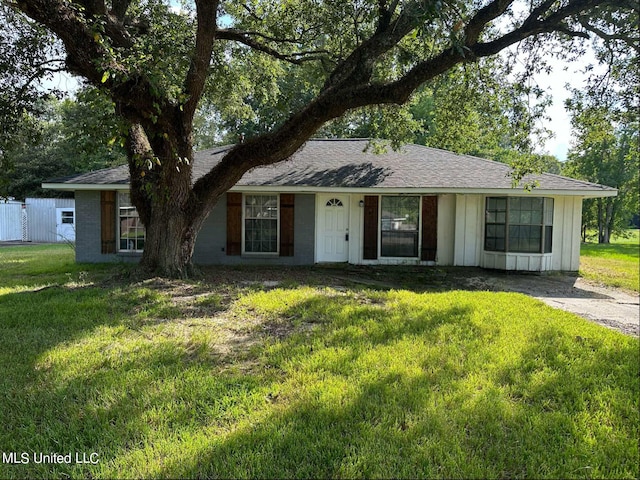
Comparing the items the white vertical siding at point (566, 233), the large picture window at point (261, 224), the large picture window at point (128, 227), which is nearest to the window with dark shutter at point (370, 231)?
the large picture window at point (261, 224)

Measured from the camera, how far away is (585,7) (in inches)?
249

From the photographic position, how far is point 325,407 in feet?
9.72

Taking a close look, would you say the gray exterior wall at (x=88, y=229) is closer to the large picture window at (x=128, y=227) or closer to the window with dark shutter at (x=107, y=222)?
the window with dark shutter at (x=107, y=222)

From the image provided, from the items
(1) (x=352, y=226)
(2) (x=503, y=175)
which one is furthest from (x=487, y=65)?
(1) (x=352, y=226)

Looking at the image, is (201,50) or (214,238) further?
(214,238)

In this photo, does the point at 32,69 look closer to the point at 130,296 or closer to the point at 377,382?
the point at 130,296

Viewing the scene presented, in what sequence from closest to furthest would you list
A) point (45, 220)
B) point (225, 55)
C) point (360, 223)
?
point (225, 55), point (360, 223), point (45, 220)

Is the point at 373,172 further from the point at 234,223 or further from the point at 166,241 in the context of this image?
the point at 166,241

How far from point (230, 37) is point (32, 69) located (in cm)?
394

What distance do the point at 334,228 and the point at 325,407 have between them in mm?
8580

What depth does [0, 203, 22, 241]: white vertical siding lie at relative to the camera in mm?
20906

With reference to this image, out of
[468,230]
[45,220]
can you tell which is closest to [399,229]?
[468,230]

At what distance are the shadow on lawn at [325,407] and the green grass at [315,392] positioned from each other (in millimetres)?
13

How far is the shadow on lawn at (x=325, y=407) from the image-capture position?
239cm
